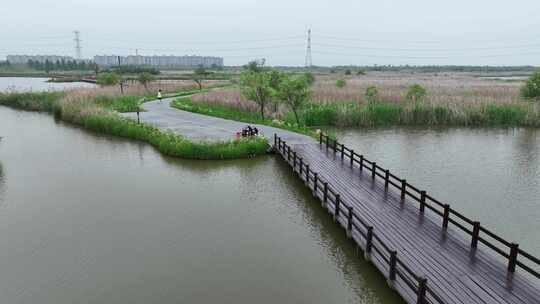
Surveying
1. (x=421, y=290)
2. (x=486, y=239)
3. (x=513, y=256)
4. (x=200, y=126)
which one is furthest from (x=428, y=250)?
(x=200, y=126)

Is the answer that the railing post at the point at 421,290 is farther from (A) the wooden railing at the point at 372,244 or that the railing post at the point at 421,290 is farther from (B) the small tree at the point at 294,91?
(B) the small tree at the point at 294,91

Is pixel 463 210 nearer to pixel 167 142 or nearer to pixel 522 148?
pixel 522 148

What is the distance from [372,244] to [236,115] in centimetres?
2943

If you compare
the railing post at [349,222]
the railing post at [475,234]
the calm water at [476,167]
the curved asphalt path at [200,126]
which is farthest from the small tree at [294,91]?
the railing post at [475,234]

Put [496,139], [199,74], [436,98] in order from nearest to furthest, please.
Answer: [496,139] < [436,98] < [199,74]

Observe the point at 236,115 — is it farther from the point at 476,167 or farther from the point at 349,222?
the point at 349,222

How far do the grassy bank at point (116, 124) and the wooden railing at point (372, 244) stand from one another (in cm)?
560

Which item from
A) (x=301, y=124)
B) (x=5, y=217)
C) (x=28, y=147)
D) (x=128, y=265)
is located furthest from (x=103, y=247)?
(x=301, y=124)

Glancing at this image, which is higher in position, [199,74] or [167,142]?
[199,74]

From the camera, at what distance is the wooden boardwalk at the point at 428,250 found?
29.8ft

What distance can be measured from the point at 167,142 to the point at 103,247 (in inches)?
546

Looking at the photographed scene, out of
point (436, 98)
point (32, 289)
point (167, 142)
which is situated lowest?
point (32, 289)

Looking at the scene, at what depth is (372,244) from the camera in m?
11.1

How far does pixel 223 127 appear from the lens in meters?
32.2
